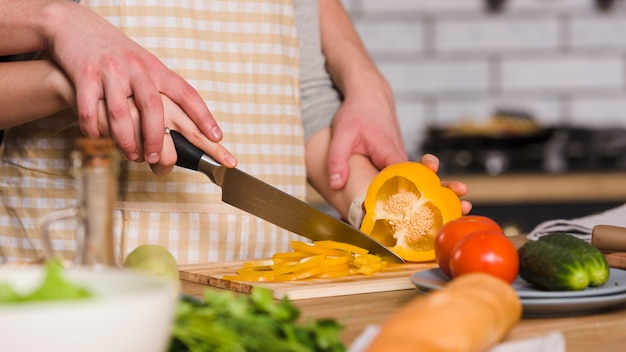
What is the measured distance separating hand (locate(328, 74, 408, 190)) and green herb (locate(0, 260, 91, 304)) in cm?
111

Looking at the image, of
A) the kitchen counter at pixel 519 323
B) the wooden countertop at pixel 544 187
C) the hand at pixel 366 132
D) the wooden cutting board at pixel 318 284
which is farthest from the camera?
the wooden countertop at pixel 544 187

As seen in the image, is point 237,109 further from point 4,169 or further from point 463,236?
point 463,236

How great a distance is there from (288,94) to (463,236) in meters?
0.72

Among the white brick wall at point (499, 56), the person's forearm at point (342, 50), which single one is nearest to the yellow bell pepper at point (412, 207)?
the person's forearm at point (342, 50)

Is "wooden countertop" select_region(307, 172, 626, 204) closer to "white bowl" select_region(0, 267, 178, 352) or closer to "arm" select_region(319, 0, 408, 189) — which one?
"arm" select_region(319, 0, 408, 189)

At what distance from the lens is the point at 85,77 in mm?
1228

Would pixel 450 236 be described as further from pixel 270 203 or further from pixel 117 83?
pixel 117 83

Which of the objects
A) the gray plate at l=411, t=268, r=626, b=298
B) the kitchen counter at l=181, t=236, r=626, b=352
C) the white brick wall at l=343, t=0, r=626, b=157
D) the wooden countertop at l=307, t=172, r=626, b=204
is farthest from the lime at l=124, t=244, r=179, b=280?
the white brick wall at l=343, t=0, r=626, b=157

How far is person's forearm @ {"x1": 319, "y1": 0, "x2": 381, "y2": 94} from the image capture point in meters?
1.73

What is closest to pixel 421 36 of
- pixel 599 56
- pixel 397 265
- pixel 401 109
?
pixel 401 109

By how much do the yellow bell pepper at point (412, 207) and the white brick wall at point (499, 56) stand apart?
7.71 ft

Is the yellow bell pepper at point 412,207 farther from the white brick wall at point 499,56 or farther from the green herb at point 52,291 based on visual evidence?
the white brick wall at point 499,56

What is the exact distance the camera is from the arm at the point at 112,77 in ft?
4.03

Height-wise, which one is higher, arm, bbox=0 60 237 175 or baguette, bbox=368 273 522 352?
arm, bbox=0 60 237 175
